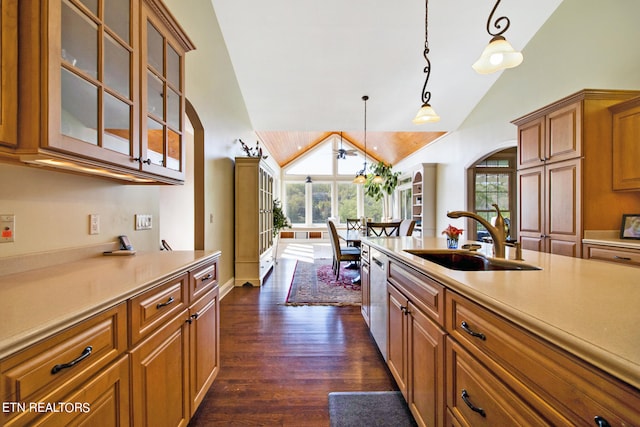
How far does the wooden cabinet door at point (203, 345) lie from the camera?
1.40m

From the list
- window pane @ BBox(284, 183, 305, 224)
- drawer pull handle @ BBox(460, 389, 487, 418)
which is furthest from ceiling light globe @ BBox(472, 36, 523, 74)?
window pane @ BBox(284, 183, 305, 224)

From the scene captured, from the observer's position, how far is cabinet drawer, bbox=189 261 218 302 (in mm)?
1426

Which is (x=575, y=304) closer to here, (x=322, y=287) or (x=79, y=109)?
(x=79, y=109)

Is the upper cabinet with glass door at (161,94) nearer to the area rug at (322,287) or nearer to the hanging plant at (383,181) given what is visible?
the area rug at (322,287)

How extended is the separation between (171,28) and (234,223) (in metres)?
2.94

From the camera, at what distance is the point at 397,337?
5.44 feet

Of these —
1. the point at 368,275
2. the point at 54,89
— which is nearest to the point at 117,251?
the point at 54,89

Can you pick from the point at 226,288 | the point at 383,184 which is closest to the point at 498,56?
the point at 226,288

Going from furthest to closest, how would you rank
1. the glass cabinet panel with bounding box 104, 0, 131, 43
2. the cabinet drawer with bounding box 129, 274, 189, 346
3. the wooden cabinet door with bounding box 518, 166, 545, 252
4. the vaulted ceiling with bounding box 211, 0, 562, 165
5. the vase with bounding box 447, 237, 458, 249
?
the vaulted ceiling with bounding box 211, 0, 562, 165, the wooden cabinet door with bounding box 518, 166, 545, 252, the vase with bounding box 447, 237, 458, 249, the glass cabinet panel with bounding box 104, 0, 131, 43, the cabinet drawer with bounding box 129, 274, 189, 346

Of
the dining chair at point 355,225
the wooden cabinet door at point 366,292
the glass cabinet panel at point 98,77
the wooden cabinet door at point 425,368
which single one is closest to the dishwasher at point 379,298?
the wooden cabinet door at point 366,292

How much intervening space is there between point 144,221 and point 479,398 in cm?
223

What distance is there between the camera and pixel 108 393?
33.4 inches

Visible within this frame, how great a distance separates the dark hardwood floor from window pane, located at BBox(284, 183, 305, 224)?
6.46 metres

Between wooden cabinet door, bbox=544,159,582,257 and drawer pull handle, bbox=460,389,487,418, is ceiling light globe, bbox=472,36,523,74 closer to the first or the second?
wooden cabinet door, bbox=544,159,582,257
